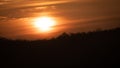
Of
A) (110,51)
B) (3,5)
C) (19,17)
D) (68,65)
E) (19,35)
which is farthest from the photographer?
(3,5)

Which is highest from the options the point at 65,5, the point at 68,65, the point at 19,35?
the point at 65,5

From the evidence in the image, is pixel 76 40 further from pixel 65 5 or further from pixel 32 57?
pixel 65 5

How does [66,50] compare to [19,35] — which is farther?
[19,35]

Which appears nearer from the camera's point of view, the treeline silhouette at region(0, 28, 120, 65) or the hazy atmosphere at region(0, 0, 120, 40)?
the treeline silhouette at region(0, 28, 120, 65)

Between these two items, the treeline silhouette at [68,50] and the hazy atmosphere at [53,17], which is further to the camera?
the hazy atmosphere at [53,17]

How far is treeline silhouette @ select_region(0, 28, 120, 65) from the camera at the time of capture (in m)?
12.2

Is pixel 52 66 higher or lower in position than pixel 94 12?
lower

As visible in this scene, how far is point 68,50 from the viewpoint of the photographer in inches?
518

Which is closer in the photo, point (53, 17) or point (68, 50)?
point (68, 50)

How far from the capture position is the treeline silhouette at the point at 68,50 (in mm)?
12180

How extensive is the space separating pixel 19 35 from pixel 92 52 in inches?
273

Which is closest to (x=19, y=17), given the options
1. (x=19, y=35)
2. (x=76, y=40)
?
(x=19, y=35)

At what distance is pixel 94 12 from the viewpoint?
2317 centimetres

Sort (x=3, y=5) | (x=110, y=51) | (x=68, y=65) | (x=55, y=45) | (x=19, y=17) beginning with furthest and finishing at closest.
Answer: (x=3, y=5)
(x=19, y=17)
(x=55, y=45)
(x=110, y=51)
(x=68, y=65)
